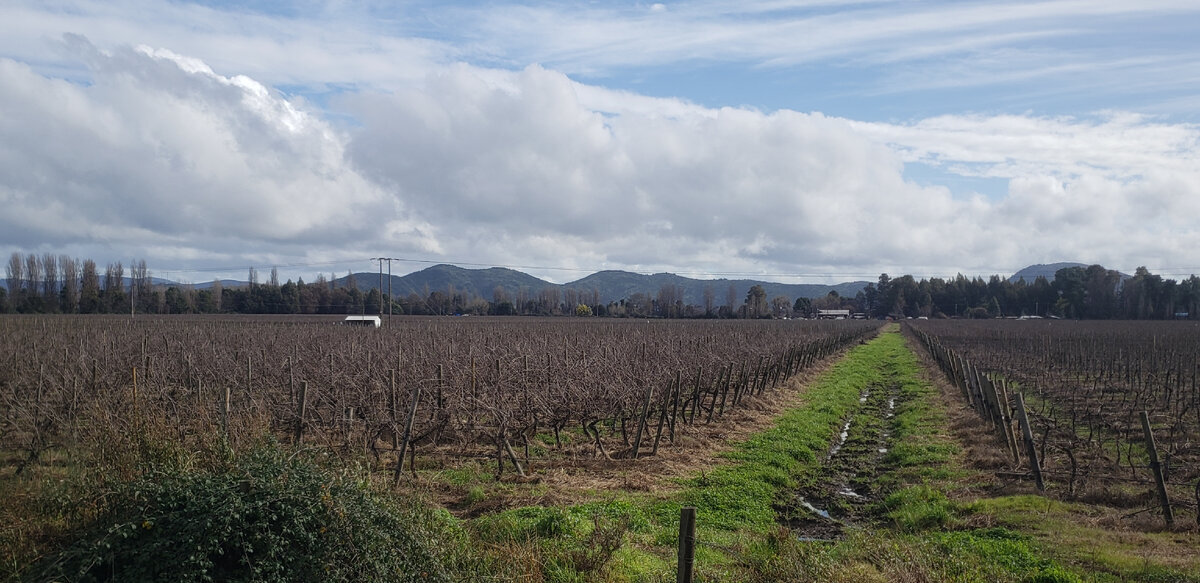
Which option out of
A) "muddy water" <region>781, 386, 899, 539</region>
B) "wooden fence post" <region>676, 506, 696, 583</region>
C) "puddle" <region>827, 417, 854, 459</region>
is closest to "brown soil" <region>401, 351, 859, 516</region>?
"puddle" <region>827, 417, 854, 459</region>

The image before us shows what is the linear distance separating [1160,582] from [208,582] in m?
7.73

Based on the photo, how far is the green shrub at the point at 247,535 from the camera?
5512mm

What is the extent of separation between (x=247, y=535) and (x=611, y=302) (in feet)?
391

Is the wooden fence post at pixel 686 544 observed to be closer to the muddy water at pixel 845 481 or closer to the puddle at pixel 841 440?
the muddy water at pixel 845 481

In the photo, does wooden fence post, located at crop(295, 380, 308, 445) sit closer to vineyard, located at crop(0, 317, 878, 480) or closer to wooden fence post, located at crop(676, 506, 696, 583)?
vineyard, located at crop(0, 317, 878, 480)

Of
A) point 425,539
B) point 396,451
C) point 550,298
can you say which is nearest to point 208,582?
point 425,539

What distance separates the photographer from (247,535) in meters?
5.61

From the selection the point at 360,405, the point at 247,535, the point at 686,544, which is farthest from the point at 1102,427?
the point at 247,535

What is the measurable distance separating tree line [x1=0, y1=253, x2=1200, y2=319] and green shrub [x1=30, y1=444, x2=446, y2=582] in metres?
65.2

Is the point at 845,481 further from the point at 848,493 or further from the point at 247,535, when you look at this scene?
the point at 247,535

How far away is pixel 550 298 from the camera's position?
14338 centimetres

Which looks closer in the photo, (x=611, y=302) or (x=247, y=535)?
(x=247, y=535)

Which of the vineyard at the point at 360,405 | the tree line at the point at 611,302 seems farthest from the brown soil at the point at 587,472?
the tree line at the point at 611,302

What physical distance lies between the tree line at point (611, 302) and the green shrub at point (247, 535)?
65.2 m
